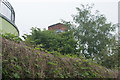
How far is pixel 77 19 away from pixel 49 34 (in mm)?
9709

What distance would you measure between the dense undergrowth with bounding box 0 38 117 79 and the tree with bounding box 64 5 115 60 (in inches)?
527

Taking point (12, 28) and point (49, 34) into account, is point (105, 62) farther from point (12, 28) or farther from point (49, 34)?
point (12, 28)

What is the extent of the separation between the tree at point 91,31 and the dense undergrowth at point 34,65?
13.4m

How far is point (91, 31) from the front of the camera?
19234mm

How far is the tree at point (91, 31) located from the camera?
19.0 meters

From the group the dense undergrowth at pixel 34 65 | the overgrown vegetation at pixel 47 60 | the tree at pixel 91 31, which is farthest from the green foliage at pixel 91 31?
the dense undergrowth at pixel 34 65

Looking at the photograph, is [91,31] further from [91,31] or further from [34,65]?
[34,65]

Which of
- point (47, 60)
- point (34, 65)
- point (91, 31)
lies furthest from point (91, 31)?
point (34, 65)

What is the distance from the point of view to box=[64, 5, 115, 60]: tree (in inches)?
746

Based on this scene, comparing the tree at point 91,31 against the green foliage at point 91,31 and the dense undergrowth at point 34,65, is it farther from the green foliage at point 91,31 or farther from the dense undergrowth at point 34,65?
the dense undergrowth at point 34,65

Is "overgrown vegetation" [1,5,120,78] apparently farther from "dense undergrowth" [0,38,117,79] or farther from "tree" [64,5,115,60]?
"tree" [64,5,115,60]

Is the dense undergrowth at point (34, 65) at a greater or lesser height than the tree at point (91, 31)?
lesser

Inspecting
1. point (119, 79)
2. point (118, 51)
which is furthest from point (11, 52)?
point (118, 51)

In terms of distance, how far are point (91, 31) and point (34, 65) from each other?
628 inches
